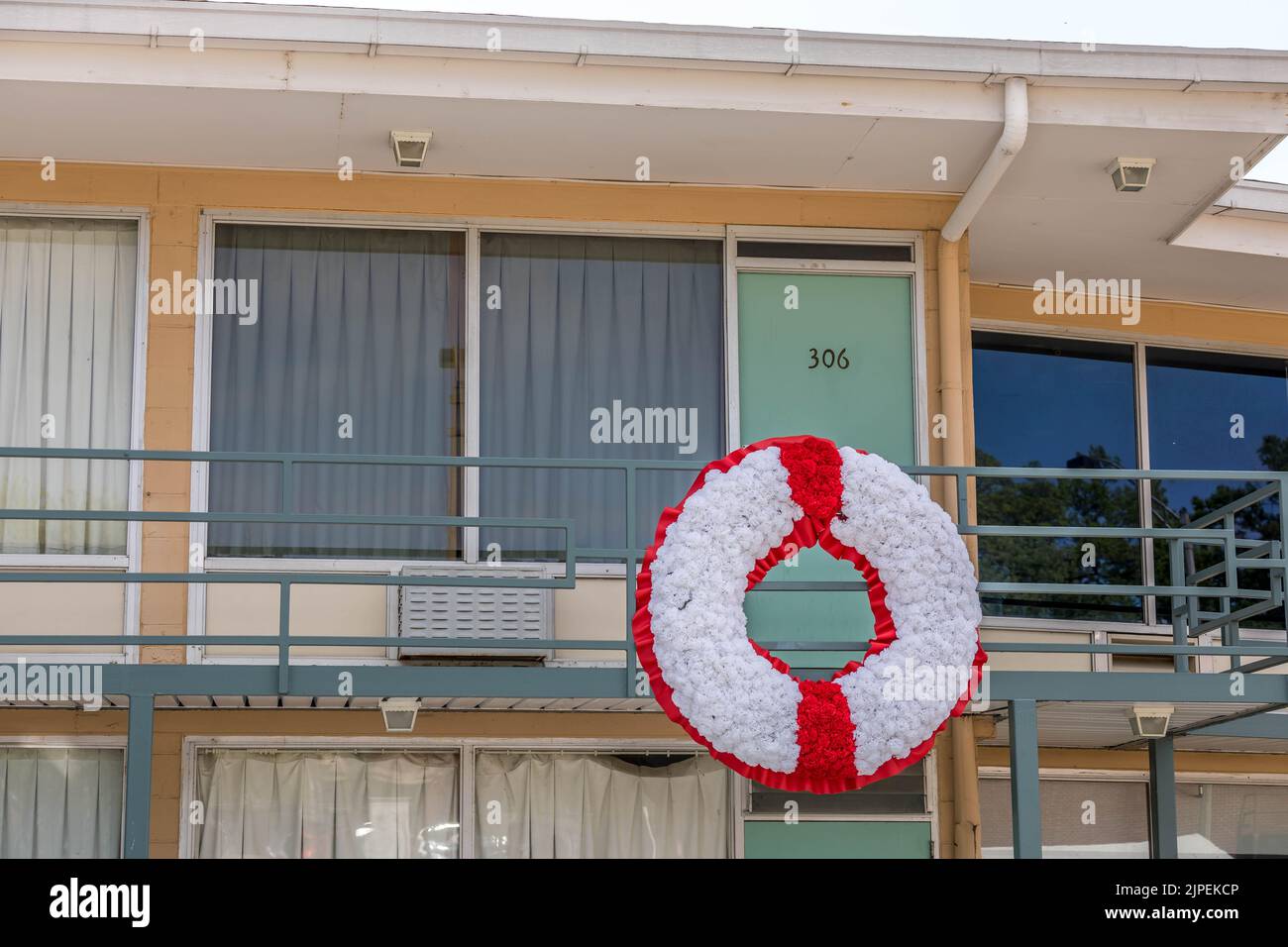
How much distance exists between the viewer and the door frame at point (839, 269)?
9.63m

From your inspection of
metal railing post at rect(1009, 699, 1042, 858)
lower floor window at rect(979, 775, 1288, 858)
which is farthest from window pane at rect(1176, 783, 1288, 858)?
metal railing post at rect(1009, 699, 1042, 858)

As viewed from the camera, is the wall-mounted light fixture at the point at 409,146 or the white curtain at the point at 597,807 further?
the white curtain at the point at 597,807

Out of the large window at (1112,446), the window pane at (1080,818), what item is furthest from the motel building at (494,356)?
the large window at (1112,446)

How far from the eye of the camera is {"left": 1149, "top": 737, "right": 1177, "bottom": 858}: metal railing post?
9977 mm

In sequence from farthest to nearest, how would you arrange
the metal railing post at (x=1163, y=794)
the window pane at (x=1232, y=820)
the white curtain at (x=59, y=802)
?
the window pane at (x=1232, y=820) → the metal railing post at (x=1163, y=794) → the white curtain at (x=59, y=802)

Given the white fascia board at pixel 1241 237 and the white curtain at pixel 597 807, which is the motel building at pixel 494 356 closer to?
the white curtain at pixel 597 807

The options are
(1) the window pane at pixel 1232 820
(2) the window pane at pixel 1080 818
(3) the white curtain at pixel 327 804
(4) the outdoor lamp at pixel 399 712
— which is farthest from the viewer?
(1) the window pane at pixel 1232 820

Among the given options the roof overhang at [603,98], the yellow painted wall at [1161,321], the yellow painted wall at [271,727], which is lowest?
the yellow painted wall at [271,727]

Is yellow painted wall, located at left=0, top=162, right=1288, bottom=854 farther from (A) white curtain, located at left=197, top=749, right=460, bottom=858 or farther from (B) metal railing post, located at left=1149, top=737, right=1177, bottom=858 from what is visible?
(B) metal railing post, located at left=1149, top=737, right=1177, bottom=858

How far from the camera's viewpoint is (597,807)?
9.44 meters

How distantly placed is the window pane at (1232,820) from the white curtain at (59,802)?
236 inches
